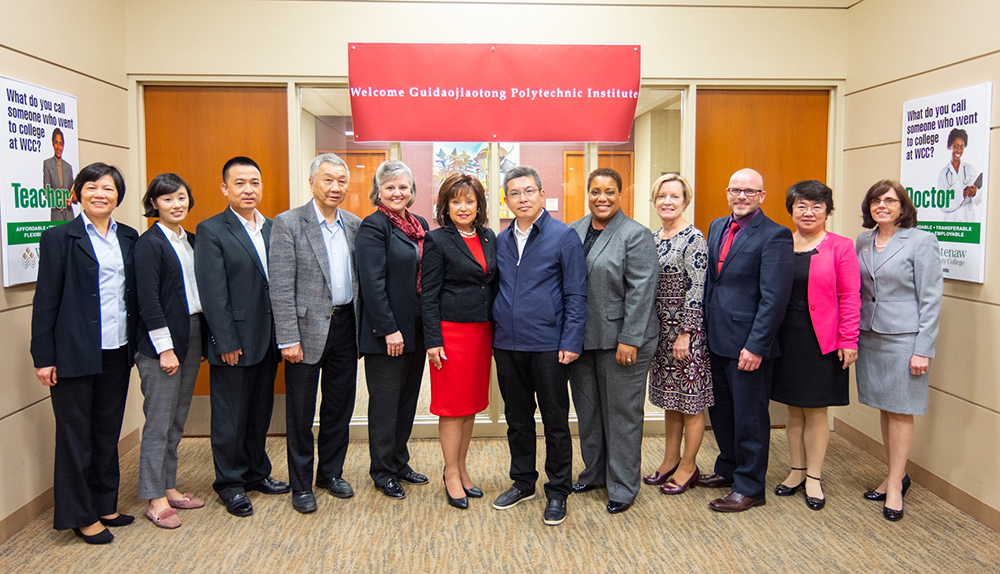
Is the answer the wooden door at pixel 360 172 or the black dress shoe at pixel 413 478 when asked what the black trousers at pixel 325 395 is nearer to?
the black dress shoe at pixel 413 478

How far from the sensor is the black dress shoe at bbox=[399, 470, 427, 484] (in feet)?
11.4

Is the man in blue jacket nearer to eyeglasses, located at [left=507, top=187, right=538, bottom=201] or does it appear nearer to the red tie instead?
eyeglasses, located at [left=507, top=187, right=538, bottom=201]

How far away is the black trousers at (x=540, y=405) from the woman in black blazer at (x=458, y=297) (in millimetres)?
158

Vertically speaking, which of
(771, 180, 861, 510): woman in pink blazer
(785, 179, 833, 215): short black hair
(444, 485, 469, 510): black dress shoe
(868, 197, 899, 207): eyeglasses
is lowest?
(444, 485, 469, 510): black dress shoe

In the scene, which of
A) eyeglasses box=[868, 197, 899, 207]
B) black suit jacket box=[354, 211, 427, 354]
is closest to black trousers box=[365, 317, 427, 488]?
black suit jacket box=[354, 211, 427, 354]

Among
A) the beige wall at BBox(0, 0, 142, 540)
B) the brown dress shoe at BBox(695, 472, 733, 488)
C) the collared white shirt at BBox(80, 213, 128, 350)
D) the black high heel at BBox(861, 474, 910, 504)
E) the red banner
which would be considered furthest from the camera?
the red banner

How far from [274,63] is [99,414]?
2464 millimetres

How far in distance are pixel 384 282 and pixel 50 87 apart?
213 centimetres

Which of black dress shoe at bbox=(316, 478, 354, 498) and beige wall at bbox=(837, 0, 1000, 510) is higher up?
beige wall at bbox=(837, 0, 1000, 510)

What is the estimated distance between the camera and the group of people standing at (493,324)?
2902 millimetres

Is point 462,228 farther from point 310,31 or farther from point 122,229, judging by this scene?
point 310,31

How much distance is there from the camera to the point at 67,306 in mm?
2686

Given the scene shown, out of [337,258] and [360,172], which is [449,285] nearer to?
[337,258]

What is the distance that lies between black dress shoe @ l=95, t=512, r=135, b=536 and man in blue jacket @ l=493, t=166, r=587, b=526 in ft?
6.52
